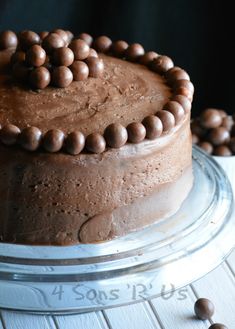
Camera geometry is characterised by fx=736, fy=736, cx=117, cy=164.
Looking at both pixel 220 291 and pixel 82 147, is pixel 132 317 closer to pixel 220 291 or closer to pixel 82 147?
pixel 220 291

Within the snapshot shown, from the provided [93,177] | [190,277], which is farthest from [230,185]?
[93,177]

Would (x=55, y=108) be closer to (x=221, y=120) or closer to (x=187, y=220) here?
(x=187, y=220)

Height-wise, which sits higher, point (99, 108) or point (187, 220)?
point (99, 108)

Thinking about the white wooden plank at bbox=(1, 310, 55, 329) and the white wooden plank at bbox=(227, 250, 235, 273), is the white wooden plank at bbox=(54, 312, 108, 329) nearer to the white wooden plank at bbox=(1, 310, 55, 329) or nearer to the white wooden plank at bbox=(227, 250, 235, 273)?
the white wooden plank at bbox=(1, 310, 55, 329)

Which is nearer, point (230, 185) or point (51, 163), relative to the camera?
point (51, 163)

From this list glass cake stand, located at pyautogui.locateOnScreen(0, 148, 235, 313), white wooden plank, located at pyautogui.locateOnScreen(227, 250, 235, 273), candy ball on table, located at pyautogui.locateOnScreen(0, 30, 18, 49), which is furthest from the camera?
candy ball on table, located at pyautogui.locateOnScreen(0, 30, 18, 49)

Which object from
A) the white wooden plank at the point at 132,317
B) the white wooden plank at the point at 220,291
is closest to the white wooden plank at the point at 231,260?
the white wooden plank at the point at 220,291

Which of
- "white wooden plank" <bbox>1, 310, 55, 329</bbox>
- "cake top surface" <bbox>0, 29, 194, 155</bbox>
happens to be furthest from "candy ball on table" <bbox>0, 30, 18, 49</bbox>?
"white wooden plank" <bbox>1, 310, 55, 329</bbox>

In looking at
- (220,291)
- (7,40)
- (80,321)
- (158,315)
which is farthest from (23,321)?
(7,40)
